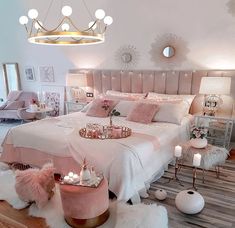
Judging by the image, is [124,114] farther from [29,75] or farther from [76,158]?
[29,75]

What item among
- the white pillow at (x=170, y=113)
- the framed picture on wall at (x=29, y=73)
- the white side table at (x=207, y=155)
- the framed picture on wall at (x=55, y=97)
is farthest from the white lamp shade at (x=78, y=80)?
the white side table at (x=207, y=155)

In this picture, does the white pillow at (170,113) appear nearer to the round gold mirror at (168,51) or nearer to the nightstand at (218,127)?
the nightstand at (218,127)

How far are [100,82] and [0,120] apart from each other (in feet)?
10.1

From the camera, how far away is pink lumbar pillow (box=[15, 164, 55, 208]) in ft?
7.68

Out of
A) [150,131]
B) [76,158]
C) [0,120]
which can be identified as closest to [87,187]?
[76,158]

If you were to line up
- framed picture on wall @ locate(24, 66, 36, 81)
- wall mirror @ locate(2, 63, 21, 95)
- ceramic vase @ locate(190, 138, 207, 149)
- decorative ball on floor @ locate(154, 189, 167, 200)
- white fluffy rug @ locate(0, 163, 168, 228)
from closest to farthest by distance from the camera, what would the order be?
white fluffy rug @ locate(0, 163, 168, 228)
decorative ball on floor @ locate(154, 189, 167, 200)
ceramic vase @ locate(190, 138, 207, 149)
framed picture on wall @ locate(24, 66, 36, 81)
wall mirror @ locate(2, 63, 21, 95)

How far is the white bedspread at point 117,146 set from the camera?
2.43 metres

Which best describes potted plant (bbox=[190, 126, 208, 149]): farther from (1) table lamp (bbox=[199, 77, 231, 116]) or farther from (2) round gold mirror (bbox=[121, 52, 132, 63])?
(2) round gold mirror (bbox=[121, 52, 132, 63])

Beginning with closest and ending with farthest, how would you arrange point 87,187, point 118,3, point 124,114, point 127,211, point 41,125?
point 87,187 → point 127,211 → point 41,125 → point 124,114 → point 118,3

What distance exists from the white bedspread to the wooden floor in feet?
2.40

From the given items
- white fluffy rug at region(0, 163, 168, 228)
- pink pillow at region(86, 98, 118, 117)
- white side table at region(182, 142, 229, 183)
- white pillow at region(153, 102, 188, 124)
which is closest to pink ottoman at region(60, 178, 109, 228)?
white fluffy rug at region(0, 163, 168, 228)

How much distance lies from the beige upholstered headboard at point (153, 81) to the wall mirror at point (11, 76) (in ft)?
7.59

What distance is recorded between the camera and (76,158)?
2713mm

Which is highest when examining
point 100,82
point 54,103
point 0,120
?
point 100,82
